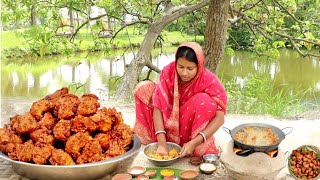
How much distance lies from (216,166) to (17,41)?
13.7 metres

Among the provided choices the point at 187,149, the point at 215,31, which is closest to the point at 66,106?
the point at 187,149

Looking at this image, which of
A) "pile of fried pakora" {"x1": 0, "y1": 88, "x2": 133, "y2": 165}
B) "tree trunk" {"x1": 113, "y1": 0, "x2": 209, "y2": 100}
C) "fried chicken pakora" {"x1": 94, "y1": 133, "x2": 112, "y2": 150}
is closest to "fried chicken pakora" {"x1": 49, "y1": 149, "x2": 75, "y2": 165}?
"pile of fried pakora" {"x1": 0, "y1": 88, "x2": 133, "y2": 165}

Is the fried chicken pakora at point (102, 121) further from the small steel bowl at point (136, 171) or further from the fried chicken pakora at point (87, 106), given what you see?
the small steel bowl at point (136, 171)

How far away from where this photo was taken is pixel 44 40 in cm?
459

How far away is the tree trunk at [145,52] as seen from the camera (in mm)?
5676

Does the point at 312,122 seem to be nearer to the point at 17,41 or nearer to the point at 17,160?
the point at 17,160

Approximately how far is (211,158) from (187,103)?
389 mm

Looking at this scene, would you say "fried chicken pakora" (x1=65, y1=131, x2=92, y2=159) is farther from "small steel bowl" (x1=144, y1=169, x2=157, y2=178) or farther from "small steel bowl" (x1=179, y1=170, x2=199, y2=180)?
"small steel bowl" (x1=179, y1=170, x2=199, y2=180)

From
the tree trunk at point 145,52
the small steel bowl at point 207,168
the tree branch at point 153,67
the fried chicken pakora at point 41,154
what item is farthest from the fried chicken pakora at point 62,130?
the tree branch at point 153,67

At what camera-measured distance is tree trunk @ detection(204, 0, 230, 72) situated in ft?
15.9

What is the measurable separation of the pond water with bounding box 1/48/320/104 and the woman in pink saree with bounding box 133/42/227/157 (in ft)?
19.7

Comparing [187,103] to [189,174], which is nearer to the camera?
[189,174]

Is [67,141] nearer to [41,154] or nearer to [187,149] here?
[41,154]

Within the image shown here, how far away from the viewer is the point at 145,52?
5805mm
